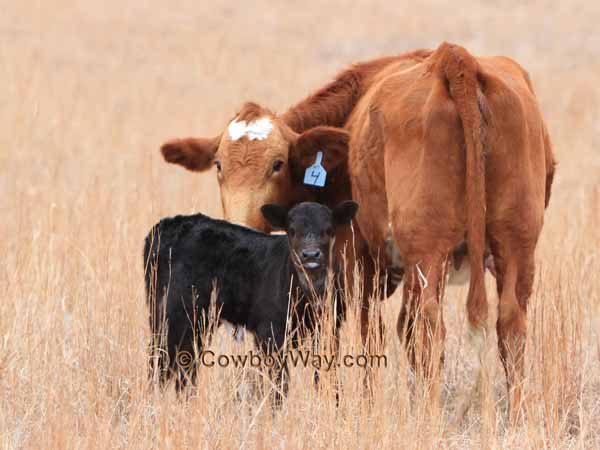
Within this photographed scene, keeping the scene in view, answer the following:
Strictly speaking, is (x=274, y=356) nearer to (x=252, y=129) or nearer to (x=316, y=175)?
(x=316, y=175)

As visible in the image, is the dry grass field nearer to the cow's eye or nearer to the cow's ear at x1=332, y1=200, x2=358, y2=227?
the cow's ear at x1=332, y1=200, x2=358, y2=227

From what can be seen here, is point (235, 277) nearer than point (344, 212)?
No

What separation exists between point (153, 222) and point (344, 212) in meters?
3.52

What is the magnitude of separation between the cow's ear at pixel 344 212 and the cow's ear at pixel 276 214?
0.27 m

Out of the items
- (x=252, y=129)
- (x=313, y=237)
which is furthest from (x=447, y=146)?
(x=252, y=129)

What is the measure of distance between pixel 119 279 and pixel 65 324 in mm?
769

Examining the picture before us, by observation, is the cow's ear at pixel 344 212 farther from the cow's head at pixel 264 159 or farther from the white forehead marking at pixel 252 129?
the white forehead marking at pixel 252 129

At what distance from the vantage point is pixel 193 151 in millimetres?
7215

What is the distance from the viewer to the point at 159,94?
18.2 meters

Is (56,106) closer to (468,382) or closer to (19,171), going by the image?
(19,171)

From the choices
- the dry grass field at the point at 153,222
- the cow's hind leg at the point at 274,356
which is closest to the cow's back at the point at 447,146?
the dry grass field at the point at 153,222

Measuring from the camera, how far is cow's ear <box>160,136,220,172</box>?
7.18m

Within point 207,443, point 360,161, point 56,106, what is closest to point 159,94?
point 56,106

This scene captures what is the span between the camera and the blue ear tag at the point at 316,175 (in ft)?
21.4
